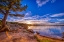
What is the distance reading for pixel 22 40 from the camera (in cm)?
809

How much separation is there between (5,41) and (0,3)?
523 centimetres

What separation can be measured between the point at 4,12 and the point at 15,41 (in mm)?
6010

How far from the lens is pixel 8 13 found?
12.4 m

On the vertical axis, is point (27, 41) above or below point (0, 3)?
below

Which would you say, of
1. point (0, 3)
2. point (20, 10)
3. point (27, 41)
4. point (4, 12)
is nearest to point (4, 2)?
point (0, 3)

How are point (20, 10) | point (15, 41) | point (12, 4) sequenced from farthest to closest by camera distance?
point (20, 10) → point (12, 4) → point (15, 41)

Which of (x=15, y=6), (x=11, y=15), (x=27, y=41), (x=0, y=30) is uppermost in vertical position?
(x=15, y=6)

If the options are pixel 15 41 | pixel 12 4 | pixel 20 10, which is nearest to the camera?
pixel 15 41

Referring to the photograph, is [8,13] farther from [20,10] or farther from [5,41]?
[5,41]

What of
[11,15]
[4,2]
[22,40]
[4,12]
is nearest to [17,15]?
[11,15]

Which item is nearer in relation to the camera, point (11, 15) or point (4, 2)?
point (4, 2)

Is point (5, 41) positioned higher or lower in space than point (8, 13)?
lower

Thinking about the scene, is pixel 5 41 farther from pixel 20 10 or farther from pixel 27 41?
pixel 20 10

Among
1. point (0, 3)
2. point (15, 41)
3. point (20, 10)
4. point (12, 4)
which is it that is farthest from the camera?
point (20, 10)
